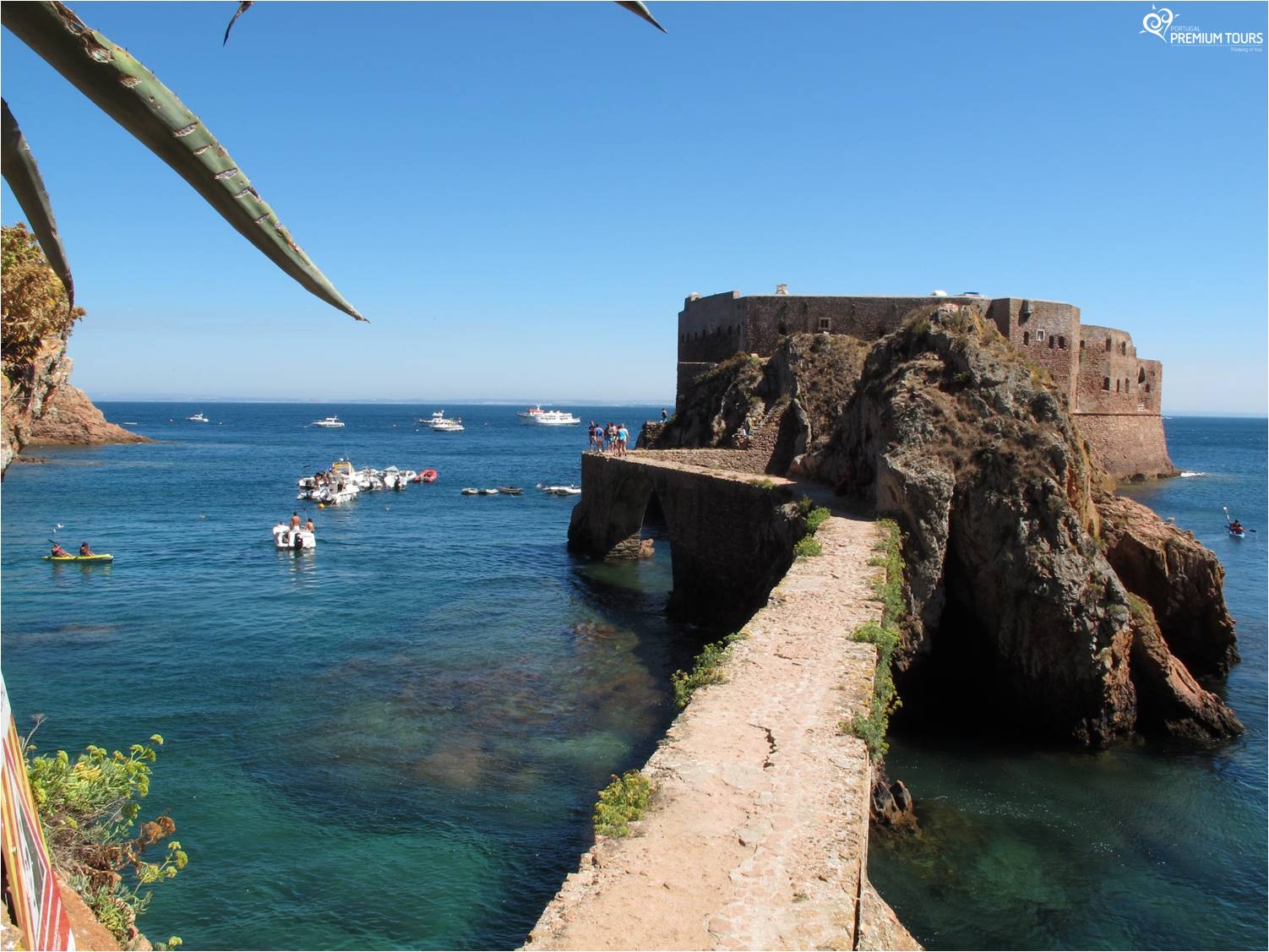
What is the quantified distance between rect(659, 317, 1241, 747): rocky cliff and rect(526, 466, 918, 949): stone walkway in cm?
684

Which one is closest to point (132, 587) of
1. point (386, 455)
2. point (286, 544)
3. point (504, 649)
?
point (286, 544)

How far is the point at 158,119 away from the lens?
7.47ft

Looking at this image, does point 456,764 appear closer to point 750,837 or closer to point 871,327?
point 750,837

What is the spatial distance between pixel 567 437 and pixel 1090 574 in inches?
5200

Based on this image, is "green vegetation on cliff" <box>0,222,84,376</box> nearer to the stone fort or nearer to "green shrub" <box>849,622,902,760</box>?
Answer: "green shrub" <box>849,622,902,760</box>

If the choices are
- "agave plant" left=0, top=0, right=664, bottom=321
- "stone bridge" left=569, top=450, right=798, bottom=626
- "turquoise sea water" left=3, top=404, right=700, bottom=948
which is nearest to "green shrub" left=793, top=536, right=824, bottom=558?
"stone bridge" left=569, top=450, right=798, bottom=626

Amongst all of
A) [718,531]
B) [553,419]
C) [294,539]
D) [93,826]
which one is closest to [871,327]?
[718,531]

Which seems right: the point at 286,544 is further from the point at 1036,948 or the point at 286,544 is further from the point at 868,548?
the point at 1036,948

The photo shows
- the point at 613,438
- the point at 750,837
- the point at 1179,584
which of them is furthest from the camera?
the point at 613,438

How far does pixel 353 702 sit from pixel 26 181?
1593 cm

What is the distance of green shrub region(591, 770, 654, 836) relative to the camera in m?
7.11

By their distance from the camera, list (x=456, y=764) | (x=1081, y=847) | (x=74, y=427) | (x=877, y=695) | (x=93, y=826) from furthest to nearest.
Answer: (x=74, y=427) → (x=456, y=764) → (x=1081, y=847) → (x=877, y=695) → (x=93, y=826)

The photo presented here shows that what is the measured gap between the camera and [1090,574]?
1630 centimetres

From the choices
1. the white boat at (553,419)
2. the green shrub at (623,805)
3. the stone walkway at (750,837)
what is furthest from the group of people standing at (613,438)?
the white boat at (553,419)
